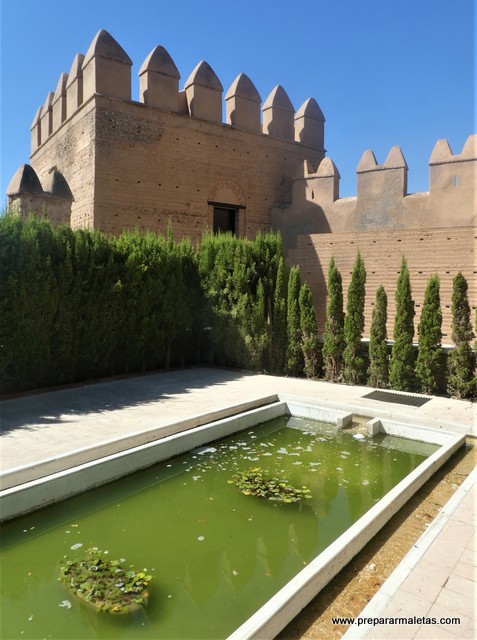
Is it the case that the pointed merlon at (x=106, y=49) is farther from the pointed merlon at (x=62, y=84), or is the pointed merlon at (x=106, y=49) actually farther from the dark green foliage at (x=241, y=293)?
the dark green foliage at (x=241, y=293)

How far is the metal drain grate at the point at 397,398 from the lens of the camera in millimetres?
7941

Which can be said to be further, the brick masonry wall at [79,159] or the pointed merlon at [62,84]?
the pointed merlon at [62,84]

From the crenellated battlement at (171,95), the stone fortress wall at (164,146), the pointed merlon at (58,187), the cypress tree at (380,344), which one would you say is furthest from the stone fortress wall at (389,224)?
→ the pointed merlon at (58,187)

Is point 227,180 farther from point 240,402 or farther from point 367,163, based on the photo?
point 240,402

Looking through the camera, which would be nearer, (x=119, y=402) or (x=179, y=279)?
(x=119, y=402)

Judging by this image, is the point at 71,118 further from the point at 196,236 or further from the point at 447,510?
the point at 447,510

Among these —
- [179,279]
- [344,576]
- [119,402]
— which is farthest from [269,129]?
[344,576]

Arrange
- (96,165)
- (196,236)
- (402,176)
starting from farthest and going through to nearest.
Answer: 1. (196,236)
2. (402,176)
3. (96,165)

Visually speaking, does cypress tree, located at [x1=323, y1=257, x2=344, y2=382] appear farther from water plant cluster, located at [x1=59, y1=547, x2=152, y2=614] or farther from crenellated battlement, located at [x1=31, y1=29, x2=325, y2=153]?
crenellated battlement, located at [x1=31, y1=29, x2=325, y2=153]

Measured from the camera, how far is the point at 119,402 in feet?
25.3

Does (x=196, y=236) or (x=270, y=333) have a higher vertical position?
(x=196, y=236)

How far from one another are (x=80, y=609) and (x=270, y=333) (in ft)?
27.7

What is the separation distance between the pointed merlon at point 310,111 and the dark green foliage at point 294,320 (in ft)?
34.9

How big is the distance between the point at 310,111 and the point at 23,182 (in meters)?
11.3
